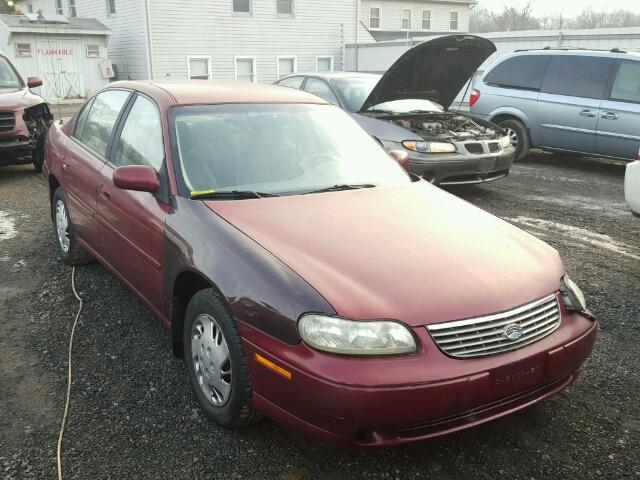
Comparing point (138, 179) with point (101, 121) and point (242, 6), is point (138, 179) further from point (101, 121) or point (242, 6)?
point (242, 6)

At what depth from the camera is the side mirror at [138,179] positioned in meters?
3.18

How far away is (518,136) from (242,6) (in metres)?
15.8

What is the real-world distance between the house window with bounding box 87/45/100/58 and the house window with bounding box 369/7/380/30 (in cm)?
1442

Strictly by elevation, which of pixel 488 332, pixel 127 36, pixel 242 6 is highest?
pixel 242 6

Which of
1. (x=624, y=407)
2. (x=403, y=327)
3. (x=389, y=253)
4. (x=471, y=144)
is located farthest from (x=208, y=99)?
(x=471, y=144)

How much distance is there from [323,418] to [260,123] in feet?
6.59

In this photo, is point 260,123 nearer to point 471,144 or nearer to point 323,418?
point 323,418

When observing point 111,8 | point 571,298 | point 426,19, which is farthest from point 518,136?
point 426,19

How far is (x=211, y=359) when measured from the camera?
2.82 metres

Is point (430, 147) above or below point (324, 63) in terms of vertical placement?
below

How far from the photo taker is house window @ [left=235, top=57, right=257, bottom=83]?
23156 millimetres

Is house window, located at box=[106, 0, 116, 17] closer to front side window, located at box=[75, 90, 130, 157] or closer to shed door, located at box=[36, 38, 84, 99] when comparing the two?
shed door, located at box=[36, 38, 84, 99]

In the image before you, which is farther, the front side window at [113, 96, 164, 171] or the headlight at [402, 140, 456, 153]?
the headlight at [402, 140, 456, 153]

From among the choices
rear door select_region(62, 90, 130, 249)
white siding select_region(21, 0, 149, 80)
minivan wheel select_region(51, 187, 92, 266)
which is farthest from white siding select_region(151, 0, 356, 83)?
rear door select_region(62, 90, 130, 249)
